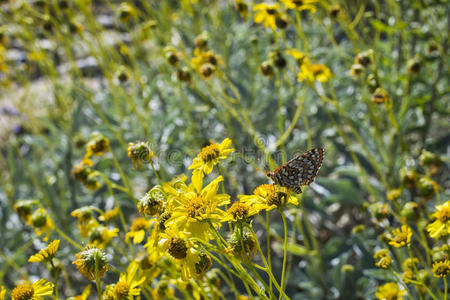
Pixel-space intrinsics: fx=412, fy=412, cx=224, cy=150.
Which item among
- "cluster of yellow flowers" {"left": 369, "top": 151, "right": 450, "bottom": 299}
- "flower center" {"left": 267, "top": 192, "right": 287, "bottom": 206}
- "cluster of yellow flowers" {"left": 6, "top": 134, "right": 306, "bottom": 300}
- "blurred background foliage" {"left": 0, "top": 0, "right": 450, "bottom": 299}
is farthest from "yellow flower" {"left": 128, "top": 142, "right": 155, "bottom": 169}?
"cluster of yellow flowers" {"left": 369, "top": 151, "right": 450, "bottom": 299}

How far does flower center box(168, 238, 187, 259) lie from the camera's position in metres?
0.79

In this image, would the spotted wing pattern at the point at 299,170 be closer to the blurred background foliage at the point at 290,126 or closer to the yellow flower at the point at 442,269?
the yellow flower at the point at 442,269

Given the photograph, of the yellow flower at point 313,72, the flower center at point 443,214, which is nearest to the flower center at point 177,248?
the flower center at point 443,214

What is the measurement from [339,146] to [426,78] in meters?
0.62

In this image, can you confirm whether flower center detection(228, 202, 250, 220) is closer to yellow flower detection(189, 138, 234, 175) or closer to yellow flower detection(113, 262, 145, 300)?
yellow flower detection(189, 138, 234, 175)

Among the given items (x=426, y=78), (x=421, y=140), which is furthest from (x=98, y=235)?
(x=426, y=78)

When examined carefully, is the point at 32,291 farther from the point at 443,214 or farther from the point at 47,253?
the point at 443,214

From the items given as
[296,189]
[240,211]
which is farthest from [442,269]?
[240,211]

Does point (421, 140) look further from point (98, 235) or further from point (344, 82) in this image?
point (98, 235)

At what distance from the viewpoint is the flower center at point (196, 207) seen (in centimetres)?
80

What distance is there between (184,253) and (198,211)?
0.09 meters

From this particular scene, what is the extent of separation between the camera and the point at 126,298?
36.5 inches

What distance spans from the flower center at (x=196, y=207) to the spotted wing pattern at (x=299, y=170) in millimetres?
166

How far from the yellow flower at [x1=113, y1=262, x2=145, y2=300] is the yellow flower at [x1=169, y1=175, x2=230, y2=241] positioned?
0.80 ft
